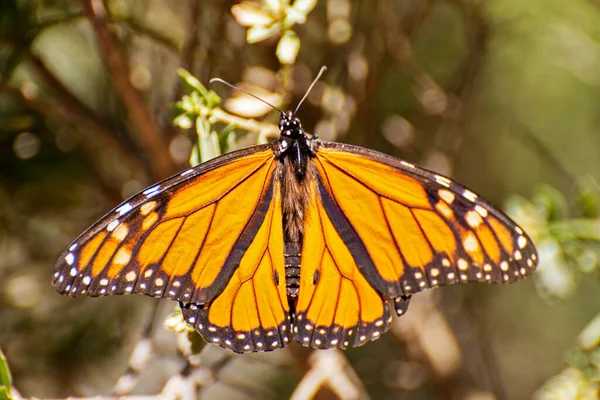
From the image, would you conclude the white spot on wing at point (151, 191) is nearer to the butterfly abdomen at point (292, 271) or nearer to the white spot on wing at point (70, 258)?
the white spot on wing at point (70, 258)

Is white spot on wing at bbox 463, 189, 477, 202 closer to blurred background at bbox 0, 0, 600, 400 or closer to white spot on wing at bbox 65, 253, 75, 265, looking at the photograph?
blurred background at bbox 0, 0, 600, 400

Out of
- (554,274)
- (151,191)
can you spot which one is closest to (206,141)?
(151,191)

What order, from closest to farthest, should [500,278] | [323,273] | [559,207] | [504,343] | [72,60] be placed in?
[500,278]
[323,273]
[559,207]
[72,60]
[504,343]

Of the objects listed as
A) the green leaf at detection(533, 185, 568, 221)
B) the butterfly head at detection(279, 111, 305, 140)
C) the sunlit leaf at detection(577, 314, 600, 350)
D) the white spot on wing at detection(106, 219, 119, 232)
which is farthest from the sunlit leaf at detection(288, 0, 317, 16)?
the sunlit leaf at detection(577, 314, 600, 350)

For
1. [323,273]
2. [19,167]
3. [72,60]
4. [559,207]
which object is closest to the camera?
[323,273]

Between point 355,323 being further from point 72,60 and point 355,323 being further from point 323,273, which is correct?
point 72,60

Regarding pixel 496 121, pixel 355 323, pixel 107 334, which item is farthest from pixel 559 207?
pixel 107 334

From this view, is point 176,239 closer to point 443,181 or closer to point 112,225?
point 112,225
